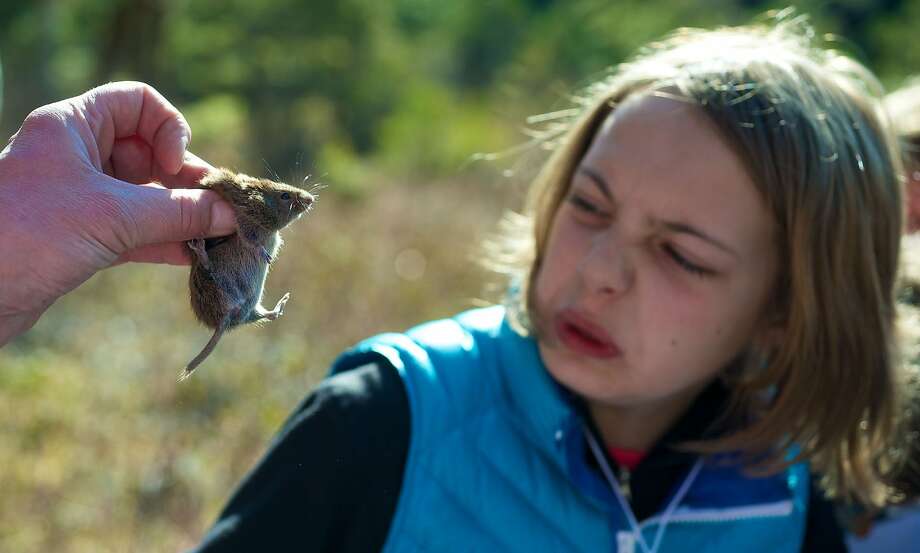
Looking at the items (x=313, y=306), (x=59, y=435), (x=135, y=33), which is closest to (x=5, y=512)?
(x=59, y=435)

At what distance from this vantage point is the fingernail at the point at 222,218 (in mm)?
1502

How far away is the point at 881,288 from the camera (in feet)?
8.83

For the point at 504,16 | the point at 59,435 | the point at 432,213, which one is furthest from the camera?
the point at 504,16

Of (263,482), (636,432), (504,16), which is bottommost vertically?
(504,16)

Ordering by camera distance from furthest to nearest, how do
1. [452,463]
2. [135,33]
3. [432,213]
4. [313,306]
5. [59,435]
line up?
[135,33], [432,213], [313,306], [59,435], [452,463]

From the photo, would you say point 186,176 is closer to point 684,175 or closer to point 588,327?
point 588,327

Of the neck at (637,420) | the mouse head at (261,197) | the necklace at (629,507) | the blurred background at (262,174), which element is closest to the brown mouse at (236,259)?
the mouse head at (261,197)

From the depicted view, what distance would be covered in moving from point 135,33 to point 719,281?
9.02 meters

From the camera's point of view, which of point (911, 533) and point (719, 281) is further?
point (911, 533)

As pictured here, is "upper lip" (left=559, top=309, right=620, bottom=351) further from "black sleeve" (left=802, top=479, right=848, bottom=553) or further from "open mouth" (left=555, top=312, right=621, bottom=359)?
"black sleeve" (left=802, top=479, right=848, bottom=553)

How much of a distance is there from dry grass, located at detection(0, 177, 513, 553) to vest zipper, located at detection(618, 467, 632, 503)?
4.32ft

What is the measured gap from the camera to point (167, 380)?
512 centimetres

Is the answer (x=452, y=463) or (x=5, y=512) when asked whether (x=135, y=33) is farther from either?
(x=452, y=463)

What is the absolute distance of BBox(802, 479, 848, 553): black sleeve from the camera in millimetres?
2670
